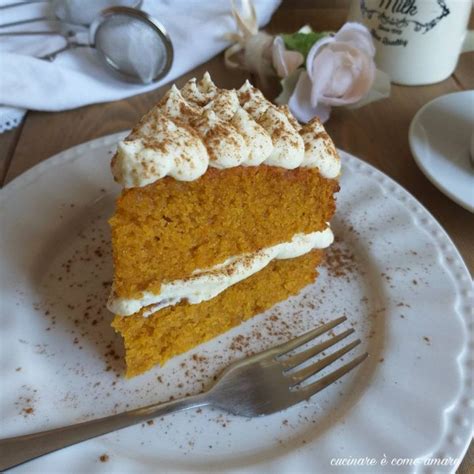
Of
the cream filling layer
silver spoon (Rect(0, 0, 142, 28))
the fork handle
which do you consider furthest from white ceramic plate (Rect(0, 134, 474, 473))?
silver spoon (Rect(0, 0, 142, 28))

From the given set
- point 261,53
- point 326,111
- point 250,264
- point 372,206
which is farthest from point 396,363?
point 261,53

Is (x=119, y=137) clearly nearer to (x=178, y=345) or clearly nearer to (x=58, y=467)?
(x=178, y=345)

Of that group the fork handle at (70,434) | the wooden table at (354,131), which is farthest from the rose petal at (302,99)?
the fork handle at (70,434)

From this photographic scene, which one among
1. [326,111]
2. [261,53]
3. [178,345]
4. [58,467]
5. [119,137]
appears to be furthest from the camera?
[261,53]

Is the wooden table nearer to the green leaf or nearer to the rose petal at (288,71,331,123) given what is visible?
the rose petal at (288,71,331,123)

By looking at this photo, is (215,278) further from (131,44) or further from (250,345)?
(131,44)

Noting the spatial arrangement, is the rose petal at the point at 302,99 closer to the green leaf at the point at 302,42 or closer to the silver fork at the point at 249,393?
the green leaf at the point at 302,42
